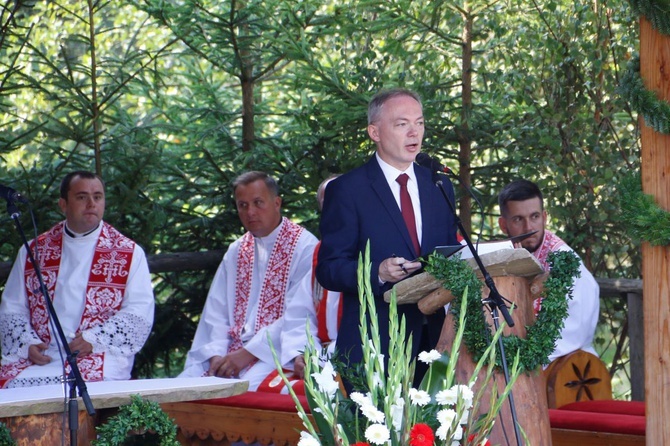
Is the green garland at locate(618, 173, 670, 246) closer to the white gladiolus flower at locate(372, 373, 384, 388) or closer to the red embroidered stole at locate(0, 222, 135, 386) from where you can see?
the white gladiolus flower at locate(372, 373, 384, 388)

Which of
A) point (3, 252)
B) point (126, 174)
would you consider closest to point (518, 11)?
point (126, 174)

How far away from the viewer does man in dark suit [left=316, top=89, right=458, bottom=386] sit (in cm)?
414

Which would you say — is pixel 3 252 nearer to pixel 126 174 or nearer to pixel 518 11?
pixel 126 174

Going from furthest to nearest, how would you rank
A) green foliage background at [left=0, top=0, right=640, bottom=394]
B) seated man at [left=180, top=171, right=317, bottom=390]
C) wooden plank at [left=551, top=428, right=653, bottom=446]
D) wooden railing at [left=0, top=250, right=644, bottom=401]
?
green foliage background at [left=0, top=0, right=640, bottom=394] → seated man at [left=180, top=171, right=317, bottom=390] → wooden railing at [left=0, top=250, right=644, bottom=401] → wooden plank at [left=551, top=428, right=653, bottom=446]

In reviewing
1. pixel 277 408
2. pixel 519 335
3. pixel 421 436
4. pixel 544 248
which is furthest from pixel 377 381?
pixel 544 248

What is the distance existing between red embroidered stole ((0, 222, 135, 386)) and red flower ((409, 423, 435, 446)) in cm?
432

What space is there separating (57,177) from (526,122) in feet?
10.9

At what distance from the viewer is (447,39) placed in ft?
24.5

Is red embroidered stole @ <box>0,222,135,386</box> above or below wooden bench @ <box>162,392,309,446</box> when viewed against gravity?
above

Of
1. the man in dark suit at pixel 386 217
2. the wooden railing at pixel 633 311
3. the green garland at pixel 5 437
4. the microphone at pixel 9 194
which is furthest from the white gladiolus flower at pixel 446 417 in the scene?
the wooden railing at pixel 633 311

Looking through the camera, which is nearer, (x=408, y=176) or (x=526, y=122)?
(x=408, y=176)

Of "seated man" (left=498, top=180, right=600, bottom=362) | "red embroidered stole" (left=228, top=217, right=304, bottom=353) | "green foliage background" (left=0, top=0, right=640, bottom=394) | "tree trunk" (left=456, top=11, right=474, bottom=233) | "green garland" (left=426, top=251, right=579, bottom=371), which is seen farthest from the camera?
"tree trunk" (left=456, top=11, right=474, bottom=233)

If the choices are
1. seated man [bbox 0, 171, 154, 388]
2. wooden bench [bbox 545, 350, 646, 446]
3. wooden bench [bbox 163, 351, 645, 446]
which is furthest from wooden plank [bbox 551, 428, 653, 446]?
seated man [bbox 0, 171, 154, 388]

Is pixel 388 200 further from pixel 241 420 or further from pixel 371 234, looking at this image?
pixel 241 420
